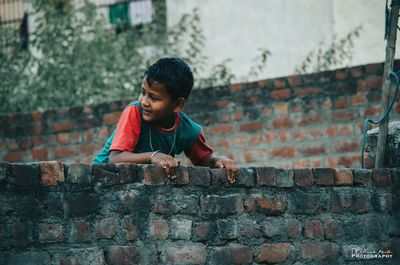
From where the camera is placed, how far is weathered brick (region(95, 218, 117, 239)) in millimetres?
3254

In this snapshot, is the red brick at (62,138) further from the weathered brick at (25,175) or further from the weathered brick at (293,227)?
the weathered brick at (25,175)

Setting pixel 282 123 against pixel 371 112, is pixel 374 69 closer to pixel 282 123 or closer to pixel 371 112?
pixel 371 112

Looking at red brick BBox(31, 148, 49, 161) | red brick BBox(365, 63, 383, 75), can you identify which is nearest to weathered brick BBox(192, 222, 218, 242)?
red brick BBox(365, 63, 383, 75)

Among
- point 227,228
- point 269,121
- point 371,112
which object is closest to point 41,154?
point 269,121

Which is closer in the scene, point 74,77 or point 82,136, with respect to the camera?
point 82,136

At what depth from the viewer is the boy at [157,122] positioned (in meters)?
3.86

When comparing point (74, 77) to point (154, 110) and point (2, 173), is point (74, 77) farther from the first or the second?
point (2, 173)

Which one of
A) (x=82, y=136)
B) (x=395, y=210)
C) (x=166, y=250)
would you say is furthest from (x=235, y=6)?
(x=166, y=250)

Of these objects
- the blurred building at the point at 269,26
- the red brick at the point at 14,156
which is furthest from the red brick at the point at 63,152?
the blurred building at the point at 269,26

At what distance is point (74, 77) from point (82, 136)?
205cm

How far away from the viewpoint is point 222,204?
12.2ft

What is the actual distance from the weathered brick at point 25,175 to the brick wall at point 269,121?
4.15 metres

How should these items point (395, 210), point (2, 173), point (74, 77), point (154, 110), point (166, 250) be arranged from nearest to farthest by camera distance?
point (2, 173) → point (166, 250) → point (154, 110) → point (395, 210) → point (74, 77)

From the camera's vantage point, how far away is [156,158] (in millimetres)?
3572
